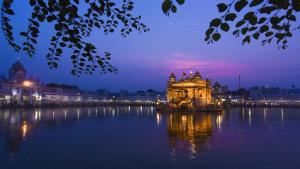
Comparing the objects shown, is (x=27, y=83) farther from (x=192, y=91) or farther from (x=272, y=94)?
(x=272, y=94)

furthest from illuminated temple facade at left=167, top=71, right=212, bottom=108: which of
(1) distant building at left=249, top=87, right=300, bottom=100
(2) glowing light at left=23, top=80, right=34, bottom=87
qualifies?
(1) distant building at left=249, top=87, right=300, bottom=100

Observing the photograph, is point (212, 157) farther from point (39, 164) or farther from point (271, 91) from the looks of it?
point (271, 91)

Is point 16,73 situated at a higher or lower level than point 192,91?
higher

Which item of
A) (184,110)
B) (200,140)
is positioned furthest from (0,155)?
(184,110)

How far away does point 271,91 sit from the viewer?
18975 cm

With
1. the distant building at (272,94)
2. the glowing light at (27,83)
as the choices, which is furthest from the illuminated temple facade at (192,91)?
the distant building at (272,94)

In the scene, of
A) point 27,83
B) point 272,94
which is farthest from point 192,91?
point 272,94

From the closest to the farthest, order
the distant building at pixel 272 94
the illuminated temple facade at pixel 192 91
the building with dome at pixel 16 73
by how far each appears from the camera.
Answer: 1. the illuminated temple facade at pixel 192 91
2. the building with dome at pixel 16 73
3. the distant building at pixel 272 94

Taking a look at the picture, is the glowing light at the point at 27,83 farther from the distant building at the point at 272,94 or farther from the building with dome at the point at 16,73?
the distant building at the point at 272,94

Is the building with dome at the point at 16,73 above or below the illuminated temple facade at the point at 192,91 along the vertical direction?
above

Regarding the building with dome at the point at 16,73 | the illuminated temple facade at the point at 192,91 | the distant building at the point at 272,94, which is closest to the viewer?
the illuminated temple facade at the point at 192,91

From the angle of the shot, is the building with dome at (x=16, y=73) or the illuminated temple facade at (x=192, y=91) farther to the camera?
the building with dome at (x=16, y=73)

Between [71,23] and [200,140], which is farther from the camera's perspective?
[200,140]

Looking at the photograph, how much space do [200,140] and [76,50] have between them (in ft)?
64.0
